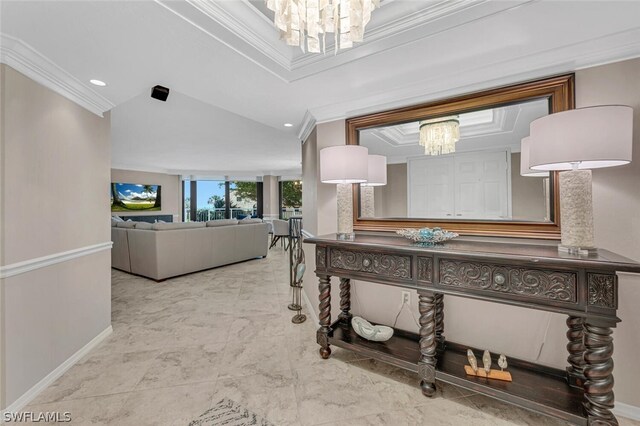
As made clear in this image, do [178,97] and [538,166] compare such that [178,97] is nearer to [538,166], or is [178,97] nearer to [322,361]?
[322,361]

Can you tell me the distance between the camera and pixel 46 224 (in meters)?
1.79

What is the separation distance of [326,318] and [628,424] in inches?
70.0

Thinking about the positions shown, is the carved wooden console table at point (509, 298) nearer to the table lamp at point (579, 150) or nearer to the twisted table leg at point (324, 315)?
the twisted table leg at point (324, 315)

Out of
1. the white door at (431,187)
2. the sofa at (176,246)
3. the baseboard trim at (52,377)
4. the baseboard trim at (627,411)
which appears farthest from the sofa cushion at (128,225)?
the baseboard trim at (627,411)

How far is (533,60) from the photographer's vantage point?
1.59m

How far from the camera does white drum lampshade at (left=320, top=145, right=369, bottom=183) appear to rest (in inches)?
79.4

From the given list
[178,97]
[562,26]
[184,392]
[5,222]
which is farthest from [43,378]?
[562,26]

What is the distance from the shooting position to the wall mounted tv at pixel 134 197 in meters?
6.92

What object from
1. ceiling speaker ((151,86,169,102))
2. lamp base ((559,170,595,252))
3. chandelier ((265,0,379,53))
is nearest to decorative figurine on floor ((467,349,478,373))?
lamp base ((559,170,595,252))

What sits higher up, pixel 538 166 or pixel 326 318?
pixel 538 166

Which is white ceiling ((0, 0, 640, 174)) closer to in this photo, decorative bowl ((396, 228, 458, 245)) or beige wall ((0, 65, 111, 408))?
beige wall ((0, 65, 111, 408))

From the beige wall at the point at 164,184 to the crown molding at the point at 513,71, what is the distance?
7406 millimetres

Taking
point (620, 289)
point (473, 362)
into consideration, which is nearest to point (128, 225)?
point (473, 362)

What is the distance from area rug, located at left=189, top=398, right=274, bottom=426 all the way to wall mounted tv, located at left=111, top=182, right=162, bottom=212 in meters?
7.28
